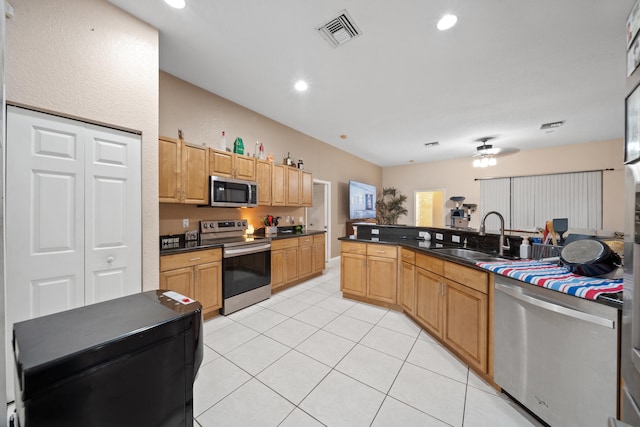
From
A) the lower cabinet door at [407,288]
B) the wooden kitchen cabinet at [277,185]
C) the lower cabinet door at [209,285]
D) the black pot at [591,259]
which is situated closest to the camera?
the black pot at [591,259]

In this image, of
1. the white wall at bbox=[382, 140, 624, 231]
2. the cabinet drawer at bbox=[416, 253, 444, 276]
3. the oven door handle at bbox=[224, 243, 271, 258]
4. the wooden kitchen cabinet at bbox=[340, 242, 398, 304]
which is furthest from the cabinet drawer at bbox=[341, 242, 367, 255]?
the white wall at bbox=[382, 140, 624, 231]

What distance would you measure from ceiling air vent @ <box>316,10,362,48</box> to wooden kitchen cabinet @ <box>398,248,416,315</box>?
7.46 ft

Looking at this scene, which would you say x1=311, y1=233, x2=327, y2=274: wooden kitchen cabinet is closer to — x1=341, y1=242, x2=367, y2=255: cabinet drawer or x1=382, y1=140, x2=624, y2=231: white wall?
x1=341, y1=242, x2=367, y2=255: cabinet drawer

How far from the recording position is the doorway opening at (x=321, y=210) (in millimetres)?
5520

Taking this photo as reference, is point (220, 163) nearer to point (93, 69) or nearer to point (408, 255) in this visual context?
point (93, 69)

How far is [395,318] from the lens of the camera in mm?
2770

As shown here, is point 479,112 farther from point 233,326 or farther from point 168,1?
point 233,326

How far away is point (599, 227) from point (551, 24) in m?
5.63

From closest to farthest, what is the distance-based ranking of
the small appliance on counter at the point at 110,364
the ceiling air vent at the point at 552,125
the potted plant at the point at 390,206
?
the small appliance on counter at the point at 110,364, the ceiling air vent at the point at 552,125, the potted plant at the point at 390,206

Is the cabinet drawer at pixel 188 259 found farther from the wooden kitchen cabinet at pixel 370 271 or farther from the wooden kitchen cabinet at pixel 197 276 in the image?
the wooden kitchen cabinet at pixel 370 271

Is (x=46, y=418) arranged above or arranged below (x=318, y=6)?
below

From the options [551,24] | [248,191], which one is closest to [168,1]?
[248,191]

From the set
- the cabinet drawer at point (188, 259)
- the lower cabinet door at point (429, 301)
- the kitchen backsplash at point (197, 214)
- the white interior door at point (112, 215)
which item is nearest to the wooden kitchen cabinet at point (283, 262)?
the kitchen backsplash at point (197, 214)

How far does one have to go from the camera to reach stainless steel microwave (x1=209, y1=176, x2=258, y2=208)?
286 centimetres
